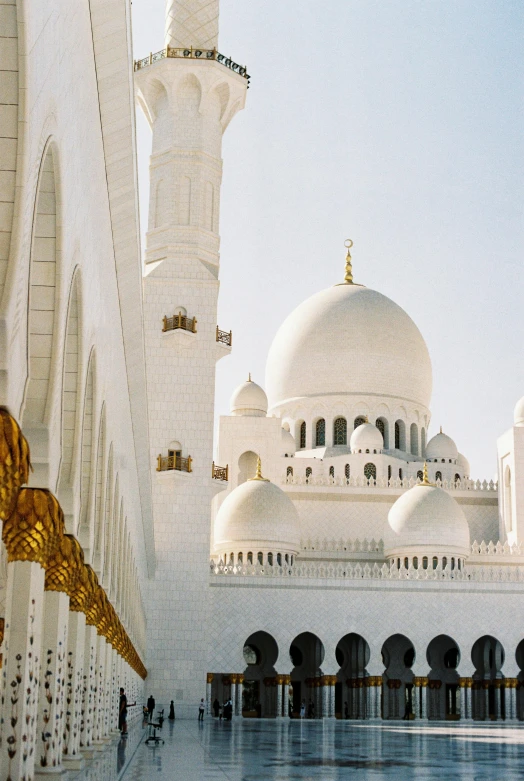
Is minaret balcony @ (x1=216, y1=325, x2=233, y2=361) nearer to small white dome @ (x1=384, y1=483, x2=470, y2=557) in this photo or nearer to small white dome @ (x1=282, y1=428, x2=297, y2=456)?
small white dome @ (x1=384, y1=483, x2=470, y2=557)

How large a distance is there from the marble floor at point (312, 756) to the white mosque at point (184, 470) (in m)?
0.66

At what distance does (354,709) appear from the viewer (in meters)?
27.4

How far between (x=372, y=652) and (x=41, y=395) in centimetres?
2092

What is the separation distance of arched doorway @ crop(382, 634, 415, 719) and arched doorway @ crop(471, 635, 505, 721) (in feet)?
5.51

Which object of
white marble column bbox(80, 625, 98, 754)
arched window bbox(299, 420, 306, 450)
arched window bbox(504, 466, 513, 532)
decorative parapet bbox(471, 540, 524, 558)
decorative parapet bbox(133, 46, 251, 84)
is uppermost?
decorative parapet bbox(133, 46, 251, 84)

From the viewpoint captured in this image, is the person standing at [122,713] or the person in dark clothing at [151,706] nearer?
the person standing at [122,713]

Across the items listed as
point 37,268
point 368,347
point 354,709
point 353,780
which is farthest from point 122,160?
point 368,347


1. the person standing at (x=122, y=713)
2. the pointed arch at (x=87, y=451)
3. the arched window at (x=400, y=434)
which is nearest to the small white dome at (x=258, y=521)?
the arched window at (x=400, y=434)

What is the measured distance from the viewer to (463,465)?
35188 millimetres

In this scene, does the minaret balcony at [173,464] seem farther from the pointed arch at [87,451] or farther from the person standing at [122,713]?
the pointed arch at [87,451]

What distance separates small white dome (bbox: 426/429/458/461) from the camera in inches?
1330

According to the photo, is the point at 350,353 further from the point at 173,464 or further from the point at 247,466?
the point at 173,464

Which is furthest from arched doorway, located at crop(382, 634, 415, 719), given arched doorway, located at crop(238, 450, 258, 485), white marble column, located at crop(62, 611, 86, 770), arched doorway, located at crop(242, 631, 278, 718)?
white marble column, located at crop(62, 611, 86, 770)

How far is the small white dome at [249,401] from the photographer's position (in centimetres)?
3200
